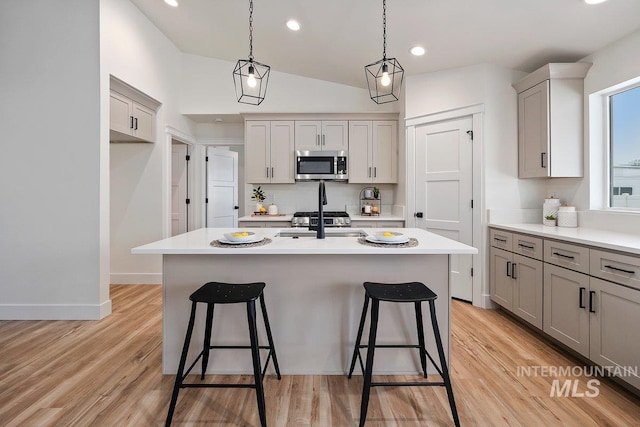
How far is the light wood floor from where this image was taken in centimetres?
166

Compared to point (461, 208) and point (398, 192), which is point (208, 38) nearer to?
point (398, 192)

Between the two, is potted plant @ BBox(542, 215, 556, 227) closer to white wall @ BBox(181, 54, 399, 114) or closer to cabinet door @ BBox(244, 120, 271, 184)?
white wall @ BBox(181, 54, 399, 114)

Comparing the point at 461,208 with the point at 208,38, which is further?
the point at 208,38

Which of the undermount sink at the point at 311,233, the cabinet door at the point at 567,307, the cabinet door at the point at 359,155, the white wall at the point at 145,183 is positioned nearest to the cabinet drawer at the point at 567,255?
the cabinet door at the point at 567,307

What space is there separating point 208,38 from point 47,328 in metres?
3.47

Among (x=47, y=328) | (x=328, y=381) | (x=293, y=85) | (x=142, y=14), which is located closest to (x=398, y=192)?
(x=293, y=85)

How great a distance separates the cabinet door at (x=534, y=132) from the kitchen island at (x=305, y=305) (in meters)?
1.74

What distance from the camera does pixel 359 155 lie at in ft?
14.5

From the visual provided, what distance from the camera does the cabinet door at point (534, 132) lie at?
2.98m

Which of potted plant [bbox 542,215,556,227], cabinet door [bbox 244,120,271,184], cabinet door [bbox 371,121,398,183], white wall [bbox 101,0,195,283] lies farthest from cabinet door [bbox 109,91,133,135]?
potted plant [bbox 542,215,556,227]

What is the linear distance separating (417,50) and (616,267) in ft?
8.18

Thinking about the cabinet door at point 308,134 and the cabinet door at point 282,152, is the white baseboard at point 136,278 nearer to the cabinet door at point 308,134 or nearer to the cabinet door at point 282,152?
the cabinet door at point 282,152

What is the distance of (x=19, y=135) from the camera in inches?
117

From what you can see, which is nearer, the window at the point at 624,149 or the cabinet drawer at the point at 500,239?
the window at the point at 624,149
